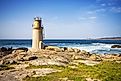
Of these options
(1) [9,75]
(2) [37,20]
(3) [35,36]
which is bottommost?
(1) [9,75]

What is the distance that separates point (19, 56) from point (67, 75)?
12172 mm

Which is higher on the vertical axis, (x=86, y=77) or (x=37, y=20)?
(x=37, y=20)

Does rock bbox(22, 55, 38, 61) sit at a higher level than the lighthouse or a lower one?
lower

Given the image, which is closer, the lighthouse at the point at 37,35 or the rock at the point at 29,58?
the rock at the point at 29,58

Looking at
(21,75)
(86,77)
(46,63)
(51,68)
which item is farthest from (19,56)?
(86,77)

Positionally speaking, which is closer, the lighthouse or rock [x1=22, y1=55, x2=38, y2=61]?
rock [x1=22, y1=55, x2=38, y2=61]

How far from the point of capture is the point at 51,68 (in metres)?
25.0

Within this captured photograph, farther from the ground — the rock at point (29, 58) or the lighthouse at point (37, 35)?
the lighthouse at point (37, 35)

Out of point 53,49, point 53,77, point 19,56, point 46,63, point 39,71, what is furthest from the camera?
point 53,49

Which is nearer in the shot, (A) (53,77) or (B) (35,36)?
(A) (53,77)

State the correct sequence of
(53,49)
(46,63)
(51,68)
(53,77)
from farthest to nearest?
(53,49) < (46,63) < (51,68) < (53,77)

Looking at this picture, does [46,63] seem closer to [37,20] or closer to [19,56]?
[19,56]

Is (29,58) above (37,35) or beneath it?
beneath

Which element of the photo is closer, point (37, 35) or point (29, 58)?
point (29, 58)
